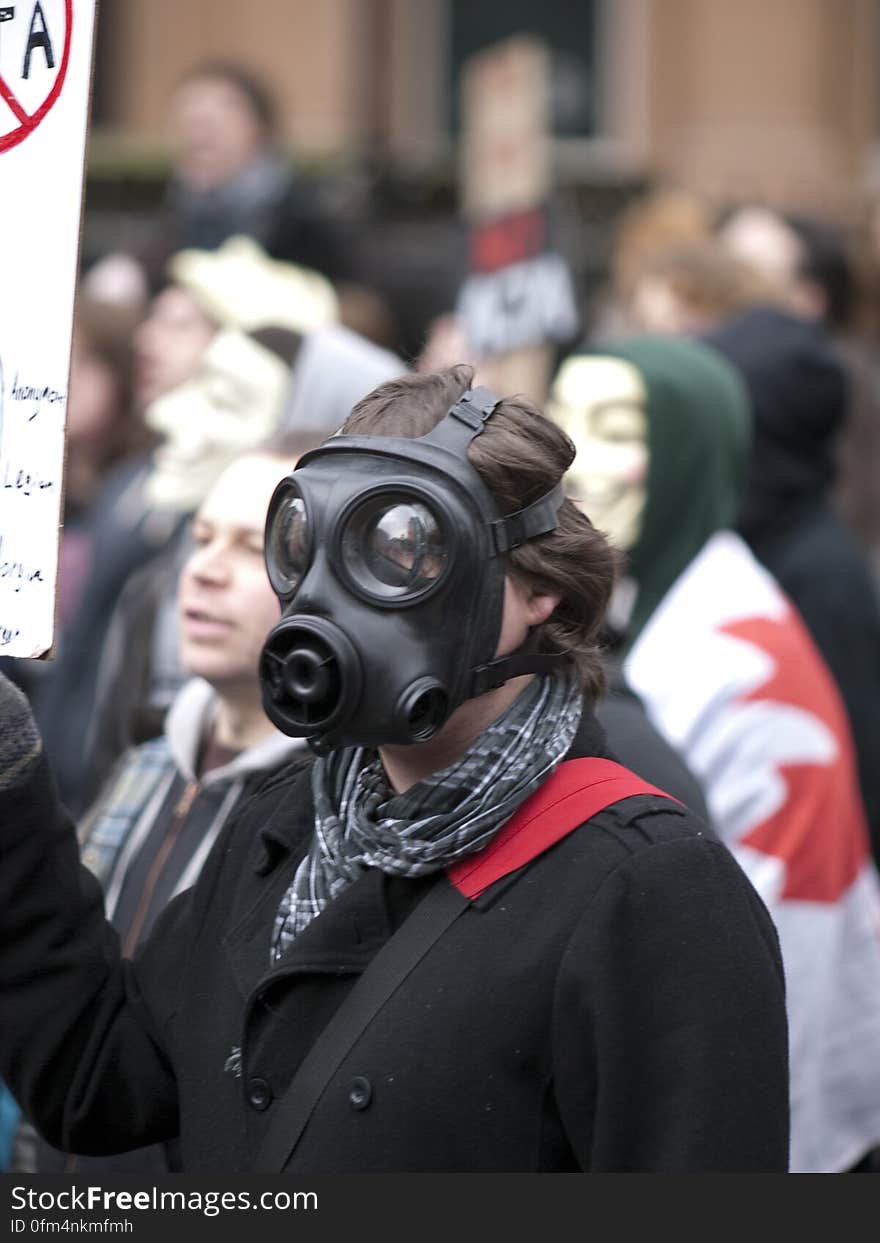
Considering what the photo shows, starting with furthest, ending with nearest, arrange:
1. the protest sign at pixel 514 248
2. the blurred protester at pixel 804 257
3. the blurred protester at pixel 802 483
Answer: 1. the blurred protester at pixel 804 257
2. the protest sign at pixel 514 248
3. the blurred protester at pixel 802 483

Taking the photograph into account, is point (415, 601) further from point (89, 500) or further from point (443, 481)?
point (89, 500)

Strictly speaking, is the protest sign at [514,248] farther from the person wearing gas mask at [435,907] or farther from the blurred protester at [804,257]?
the person wearing gas mask at [435,907]

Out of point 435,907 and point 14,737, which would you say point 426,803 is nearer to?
point 435,907

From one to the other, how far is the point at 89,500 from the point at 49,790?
4.21 meters

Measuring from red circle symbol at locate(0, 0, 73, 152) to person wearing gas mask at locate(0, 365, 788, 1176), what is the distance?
46cm


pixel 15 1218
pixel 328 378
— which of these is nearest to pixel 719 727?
pixel 328 378

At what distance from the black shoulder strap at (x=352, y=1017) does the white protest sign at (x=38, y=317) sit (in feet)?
1.57

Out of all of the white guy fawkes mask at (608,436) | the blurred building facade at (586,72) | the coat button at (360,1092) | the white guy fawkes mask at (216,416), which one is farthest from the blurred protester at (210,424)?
the blurred building facade at (586,72)

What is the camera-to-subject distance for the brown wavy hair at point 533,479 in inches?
76.6

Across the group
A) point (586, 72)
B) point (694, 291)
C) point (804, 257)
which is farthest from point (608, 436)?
point (586, 72)

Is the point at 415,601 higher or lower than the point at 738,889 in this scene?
higher

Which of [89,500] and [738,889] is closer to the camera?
[738,889]

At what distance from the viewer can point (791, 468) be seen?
4707mm

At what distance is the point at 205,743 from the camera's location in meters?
3.09
